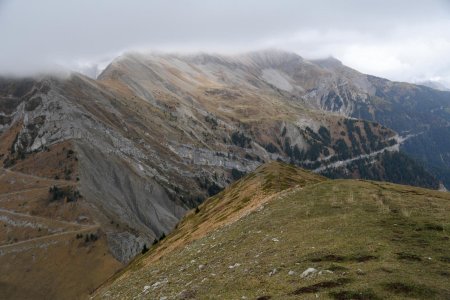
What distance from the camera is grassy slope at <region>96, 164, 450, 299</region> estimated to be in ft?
95.9

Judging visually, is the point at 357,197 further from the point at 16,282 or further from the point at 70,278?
the point at 16,282

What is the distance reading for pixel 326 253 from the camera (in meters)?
A: 36.0

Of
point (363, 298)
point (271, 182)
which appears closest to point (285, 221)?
point (363, 298)

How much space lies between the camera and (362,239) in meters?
38.6

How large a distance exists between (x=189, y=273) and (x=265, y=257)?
25.8ft

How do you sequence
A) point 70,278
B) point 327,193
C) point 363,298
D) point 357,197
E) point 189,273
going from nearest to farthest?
point 363,298 < point 189,273 < point 357,197 < point 327,193 < point 70,278

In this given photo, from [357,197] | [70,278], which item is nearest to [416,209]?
[357,197]

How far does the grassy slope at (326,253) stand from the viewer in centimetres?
2922

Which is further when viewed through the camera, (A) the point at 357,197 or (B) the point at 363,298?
(A) the point at 357,197

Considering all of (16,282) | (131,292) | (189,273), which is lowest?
(16,282)

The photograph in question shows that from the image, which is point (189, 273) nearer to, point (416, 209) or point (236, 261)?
point (236, 261)

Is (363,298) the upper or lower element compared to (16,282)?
upper

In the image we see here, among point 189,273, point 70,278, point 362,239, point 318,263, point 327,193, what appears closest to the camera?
point 318,263

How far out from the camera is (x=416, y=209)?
51.5 metres
